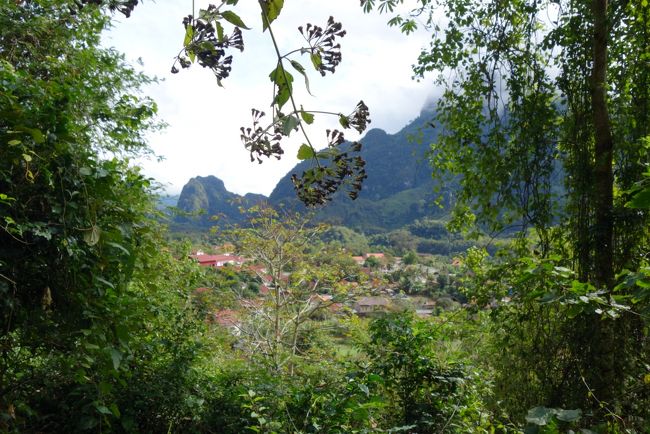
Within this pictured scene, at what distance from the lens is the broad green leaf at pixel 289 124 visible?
599 mm

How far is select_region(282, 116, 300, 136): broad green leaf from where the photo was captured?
599mm

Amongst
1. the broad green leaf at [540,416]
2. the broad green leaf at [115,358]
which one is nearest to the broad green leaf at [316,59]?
the broad green leaf at [540,416]

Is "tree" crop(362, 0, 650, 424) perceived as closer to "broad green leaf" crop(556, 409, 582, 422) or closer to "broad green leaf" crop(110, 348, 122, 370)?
"broad green leaf" crop(556, 409, 582, 422)

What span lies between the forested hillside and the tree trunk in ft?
0.04

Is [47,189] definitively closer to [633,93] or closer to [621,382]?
[621,382]

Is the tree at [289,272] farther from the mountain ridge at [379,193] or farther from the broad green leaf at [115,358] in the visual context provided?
the mountain ridge at [379,193]

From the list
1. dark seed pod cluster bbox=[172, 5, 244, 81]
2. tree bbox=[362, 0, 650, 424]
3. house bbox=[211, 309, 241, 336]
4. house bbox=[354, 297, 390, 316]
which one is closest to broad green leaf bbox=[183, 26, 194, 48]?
dark seed pod cluster bbox=[172, 5, 244, 81]

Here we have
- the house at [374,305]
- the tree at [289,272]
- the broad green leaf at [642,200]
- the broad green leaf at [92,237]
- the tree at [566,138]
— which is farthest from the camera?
the tree at [289,272]

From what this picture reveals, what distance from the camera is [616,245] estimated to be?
2.29m

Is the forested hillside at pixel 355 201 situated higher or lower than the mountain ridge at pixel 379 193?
lower

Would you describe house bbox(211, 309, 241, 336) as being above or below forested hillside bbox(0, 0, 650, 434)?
below

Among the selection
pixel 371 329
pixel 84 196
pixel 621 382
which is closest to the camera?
pixel 84 196

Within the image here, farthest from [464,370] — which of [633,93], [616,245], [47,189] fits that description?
[47,189]

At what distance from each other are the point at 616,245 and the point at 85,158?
2.51 meters
